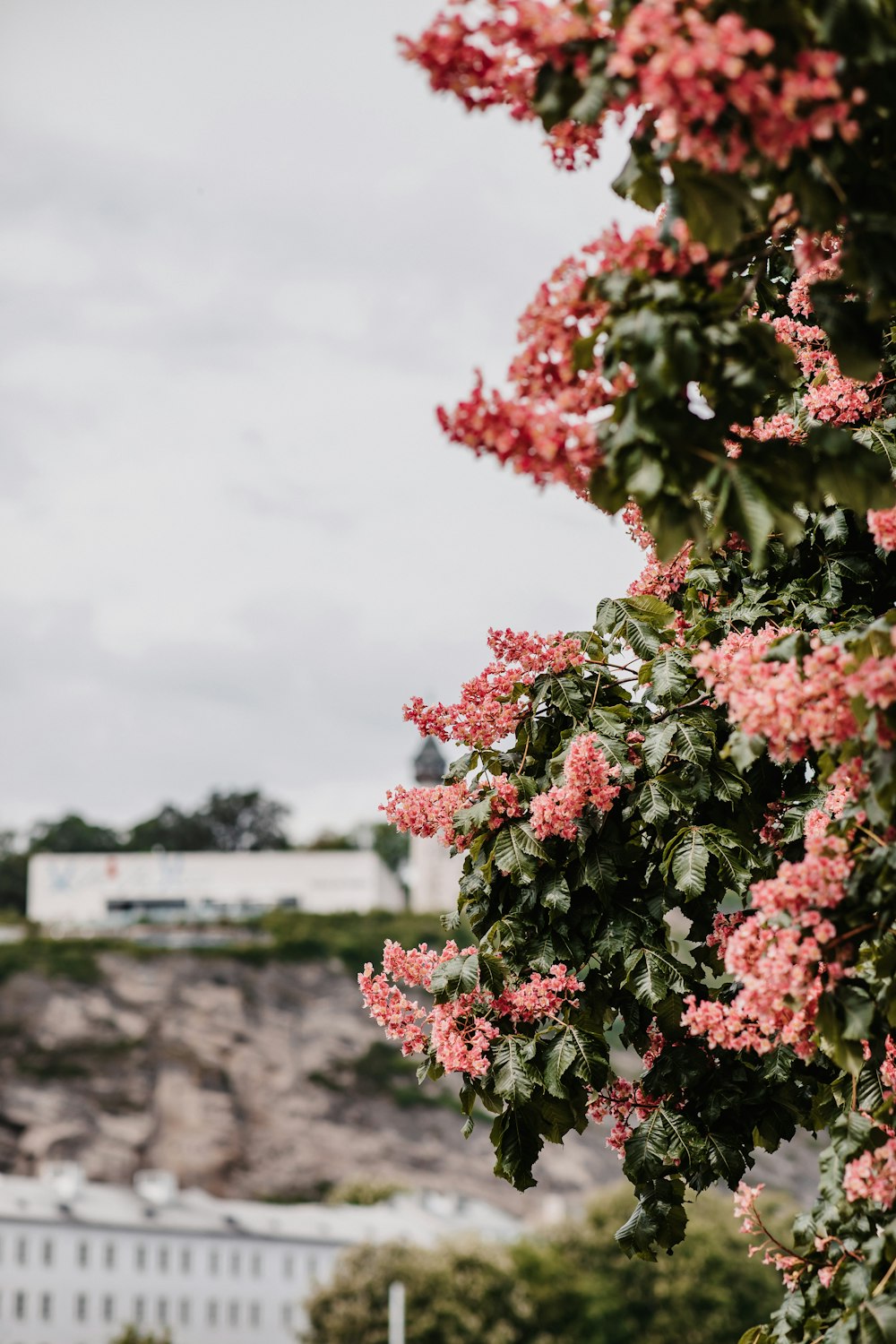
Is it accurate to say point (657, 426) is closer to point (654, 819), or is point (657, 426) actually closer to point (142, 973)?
point (654, 819)

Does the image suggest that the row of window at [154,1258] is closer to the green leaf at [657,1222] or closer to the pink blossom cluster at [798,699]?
the green leaf at [657,1222]

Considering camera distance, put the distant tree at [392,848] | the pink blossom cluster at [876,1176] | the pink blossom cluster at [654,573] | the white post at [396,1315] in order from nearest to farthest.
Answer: the pink blossom cluster at [876,1176]
the pink blossom cluster at [654,573]
the white post at [396,1315]
the distant tree at [392,848]

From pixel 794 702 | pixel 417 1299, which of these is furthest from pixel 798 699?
pixel 417 1299

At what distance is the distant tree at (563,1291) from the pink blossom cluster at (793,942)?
64990mm

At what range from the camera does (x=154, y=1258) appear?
84.8 m

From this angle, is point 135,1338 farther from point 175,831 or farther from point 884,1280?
point 884,1280

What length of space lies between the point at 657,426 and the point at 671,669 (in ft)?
10.2

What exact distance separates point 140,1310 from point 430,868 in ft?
129

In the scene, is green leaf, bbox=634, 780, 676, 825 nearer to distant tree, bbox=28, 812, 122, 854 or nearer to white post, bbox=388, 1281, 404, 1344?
white post, bbox=388, 1281, 404, 1344

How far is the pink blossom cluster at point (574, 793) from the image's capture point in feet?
24.5

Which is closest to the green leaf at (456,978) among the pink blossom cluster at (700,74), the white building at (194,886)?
the pink blossom cluster at (700,74)

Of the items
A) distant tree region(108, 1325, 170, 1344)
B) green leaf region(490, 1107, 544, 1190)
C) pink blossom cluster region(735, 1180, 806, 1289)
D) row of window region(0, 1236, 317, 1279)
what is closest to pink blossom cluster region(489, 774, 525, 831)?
green leaf region(490, 1107, 544, 1190)

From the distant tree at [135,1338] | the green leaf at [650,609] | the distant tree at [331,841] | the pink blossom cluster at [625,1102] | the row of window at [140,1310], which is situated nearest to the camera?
the pink blossom cluster at [625,1102]

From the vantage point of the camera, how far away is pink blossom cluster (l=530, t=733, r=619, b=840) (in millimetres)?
7457
